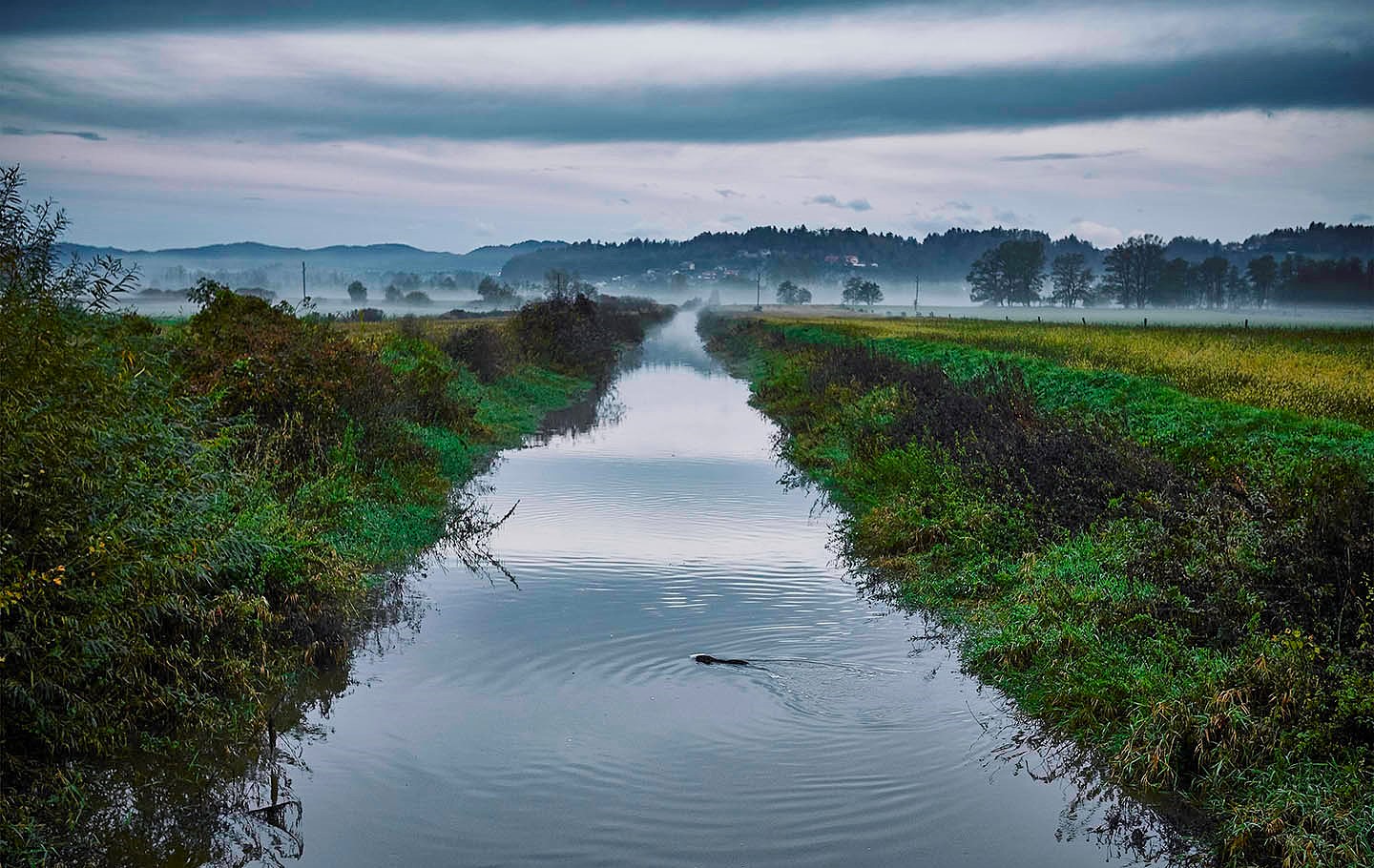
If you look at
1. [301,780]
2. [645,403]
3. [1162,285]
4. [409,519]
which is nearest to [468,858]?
[301,780]

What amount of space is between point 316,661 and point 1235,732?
6.24 meters

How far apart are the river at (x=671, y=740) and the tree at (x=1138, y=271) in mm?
159495

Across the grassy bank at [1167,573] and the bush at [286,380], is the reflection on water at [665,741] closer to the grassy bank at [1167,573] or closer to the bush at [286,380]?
the grassy bank at [1167,573]

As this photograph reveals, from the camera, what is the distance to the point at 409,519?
12.9 meters

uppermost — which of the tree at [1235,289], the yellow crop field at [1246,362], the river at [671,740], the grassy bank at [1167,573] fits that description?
the tree at [1235,289]

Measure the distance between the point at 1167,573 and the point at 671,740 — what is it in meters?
3.90

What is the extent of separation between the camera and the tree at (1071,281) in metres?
160

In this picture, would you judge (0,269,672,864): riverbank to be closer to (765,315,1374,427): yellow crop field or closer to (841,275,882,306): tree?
(765,315,1374,427): yellow crop field

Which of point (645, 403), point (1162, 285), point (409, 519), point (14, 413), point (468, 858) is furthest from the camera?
point (1162, 285)

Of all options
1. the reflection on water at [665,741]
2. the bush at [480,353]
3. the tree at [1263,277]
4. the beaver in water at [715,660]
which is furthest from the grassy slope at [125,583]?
the tree at [1263,277]

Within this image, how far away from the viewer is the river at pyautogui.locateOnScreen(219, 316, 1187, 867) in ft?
19.3

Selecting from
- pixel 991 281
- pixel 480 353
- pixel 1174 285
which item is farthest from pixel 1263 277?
pixel 480 353

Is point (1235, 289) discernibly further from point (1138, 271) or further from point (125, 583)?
point (125, 583)

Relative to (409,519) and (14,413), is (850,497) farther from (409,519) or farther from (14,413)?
(14,413)
